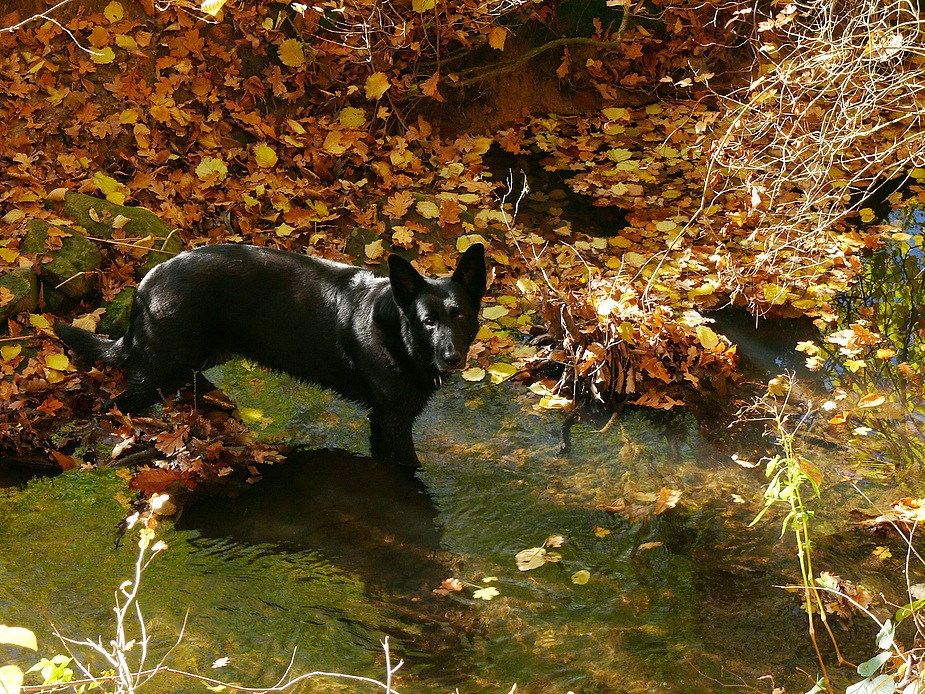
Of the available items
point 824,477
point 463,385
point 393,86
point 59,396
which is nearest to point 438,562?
point 463,385

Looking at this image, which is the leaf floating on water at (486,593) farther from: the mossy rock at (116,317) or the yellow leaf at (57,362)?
the mossy rock at (116,317)

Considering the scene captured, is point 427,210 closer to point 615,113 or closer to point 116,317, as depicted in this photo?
point 116,317

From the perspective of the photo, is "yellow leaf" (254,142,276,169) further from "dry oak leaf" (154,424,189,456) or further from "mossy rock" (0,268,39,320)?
"dry oak leaf" (154,424,189,456)

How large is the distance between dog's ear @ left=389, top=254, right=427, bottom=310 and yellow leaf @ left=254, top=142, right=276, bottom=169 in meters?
3.23

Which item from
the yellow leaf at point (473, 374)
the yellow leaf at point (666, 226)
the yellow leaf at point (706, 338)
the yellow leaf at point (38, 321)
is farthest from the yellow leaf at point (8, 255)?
the yellow leaf at point (666, 226)

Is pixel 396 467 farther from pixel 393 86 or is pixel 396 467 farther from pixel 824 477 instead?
pixel 393 86

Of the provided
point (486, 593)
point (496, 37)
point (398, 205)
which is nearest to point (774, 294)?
point (398, 205)

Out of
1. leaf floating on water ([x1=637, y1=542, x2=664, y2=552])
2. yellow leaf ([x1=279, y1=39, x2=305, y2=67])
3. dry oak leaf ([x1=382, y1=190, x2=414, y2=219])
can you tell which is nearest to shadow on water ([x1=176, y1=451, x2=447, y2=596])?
leaf floating on water ([x1=637, y1=542, x2=664, y2=552])

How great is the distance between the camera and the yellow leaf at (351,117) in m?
8.09

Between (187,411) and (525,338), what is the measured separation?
2428 millimetres

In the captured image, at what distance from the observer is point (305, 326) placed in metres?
5.12

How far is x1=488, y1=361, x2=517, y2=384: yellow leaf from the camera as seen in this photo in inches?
233

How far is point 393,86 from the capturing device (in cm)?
837

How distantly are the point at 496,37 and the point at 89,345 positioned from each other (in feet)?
16.8
